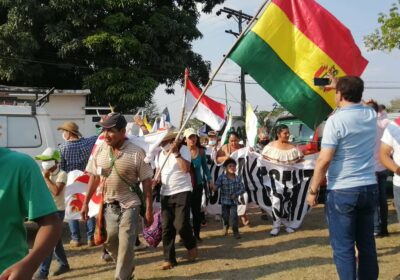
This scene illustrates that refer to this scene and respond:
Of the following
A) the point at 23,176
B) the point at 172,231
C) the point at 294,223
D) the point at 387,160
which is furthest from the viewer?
the point at 294,223

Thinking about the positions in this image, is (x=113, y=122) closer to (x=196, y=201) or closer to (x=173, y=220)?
(x=173, y=220)

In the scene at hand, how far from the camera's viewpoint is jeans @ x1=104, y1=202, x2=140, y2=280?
4738 millimetres

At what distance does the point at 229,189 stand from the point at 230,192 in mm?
52

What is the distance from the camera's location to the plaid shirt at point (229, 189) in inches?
299

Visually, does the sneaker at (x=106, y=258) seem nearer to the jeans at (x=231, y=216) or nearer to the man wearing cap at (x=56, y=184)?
the man wearing cap at (x=56, y=184)

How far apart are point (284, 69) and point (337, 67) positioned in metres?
0.59

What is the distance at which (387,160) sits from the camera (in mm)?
4383

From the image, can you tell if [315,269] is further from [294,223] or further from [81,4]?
[81,4]

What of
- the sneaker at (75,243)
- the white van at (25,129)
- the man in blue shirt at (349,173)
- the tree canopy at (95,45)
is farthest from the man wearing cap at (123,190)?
the tree canopy at (95,45)

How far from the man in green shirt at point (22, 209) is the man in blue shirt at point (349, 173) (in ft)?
8.23

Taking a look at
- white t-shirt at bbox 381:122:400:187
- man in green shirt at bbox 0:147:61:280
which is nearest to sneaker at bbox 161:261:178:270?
white t-shirt at bbox 381:122:400:187

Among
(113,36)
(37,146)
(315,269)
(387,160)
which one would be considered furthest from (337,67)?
(113,36)

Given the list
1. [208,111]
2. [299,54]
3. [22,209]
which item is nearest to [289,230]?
[208,111]

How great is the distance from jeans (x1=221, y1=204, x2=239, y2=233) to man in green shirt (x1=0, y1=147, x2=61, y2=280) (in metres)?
5.72
